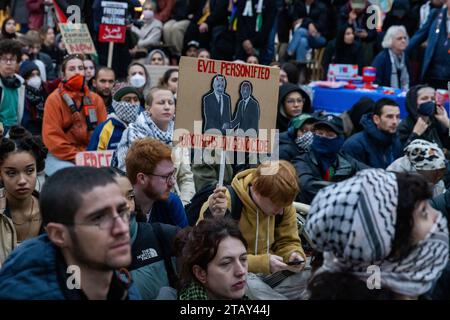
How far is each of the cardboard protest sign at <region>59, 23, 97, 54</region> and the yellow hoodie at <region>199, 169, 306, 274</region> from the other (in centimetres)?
589

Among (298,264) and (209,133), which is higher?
(209,133)

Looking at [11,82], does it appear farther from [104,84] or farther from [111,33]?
[111,33]

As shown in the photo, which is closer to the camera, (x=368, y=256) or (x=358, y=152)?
(x=368, y=256)

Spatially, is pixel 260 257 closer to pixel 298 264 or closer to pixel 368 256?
pixel 298 264

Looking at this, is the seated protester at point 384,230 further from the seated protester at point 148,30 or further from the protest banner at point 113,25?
the seated protester at point 148,30

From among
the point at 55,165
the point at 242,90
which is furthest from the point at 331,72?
the point at 242,90

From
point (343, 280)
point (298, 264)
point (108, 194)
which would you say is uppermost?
point (108, 194)

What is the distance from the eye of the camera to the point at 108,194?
9.17 feet

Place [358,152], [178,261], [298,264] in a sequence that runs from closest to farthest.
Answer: [178,261], [298,264], [358,152]

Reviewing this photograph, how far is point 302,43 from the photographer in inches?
577

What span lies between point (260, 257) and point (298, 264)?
0.66 feet

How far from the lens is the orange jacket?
8164 millimetres

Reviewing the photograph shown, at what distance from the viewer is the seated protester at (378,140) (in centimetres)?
784
